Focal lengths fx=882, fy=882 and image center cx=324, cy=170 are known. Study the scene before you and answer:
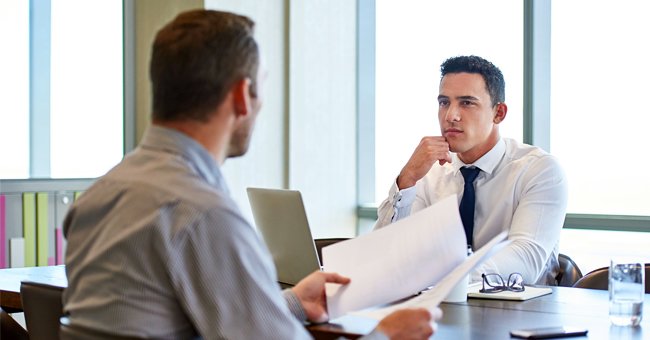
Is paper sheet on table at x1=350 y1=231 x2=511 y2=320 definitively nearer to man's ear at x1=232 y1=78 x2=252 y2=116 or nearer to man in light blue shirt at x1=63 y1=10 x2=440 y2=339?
man in light blue shirt at x1=63 y1=10 x2=440 y2=339

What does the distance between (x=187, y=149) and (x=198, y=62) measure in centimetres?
15

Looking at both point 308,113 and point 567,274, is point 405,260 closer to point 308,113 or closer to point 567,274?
point 567,274

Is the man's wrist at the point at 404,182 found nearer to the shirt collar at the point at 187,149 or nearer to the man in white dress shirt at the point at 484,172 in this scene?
the man in white dress shirt at the point at 484,172

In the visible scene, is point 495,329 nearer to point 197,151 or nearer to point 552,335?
point 552,335

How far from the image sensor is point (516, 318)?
2.17 meters

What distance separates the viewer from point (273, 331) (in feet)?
4.61

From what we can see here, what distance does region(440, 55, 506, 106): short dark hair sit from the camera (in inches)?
137

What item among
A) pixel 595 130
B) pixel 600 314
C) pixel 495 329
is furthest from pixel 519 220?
pixel 595 130

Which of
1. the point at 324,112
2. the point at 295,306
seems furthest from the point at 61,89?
the point at 295,306

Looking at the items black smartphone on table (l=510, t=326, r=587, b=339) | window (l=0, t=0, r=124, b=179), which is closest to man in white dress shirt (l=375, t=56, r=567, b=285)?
black smartphone on table (l=510, t=326, r=587, b=339)

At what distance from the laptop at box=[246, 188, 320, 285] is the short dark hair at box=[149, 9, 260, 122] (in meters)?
0.98

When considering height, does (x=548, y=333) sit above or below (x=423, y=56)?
below

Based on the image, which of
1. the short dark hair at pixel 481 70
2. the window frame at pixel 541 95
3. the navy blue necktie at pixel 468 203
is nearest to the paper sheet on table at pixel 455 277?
the navy blue necktie at pixel 468 203

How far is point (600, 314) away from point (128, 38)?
12.4ft
